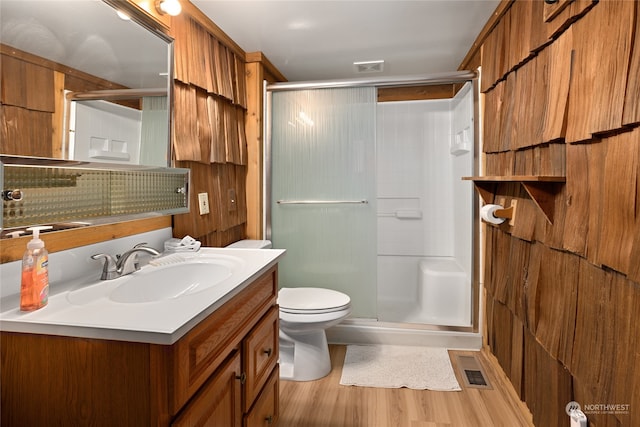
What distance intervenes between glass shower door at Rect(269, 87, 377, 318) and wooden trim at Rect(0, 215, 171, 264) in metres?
1.16

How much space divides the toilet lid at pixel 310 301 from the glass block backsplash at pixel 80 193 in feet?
3.00

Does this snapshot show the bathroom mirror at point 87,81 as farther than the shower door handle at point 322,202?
No

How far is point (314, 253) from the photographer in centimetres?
275

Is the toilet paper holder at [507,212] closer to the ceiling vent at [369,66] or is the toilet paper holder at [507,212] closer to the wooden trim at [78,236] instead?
the ceiling vent at [369,66]

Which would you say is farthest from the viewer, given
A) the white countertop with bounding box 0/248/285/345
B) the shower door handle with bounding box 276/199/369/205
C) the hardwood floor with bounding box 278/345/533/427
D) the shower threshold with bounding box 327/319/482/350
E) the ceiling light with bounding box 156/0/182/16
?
the shower door handle with bounding box 276/199/369/205

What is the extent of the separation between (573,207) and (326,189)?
1675mm

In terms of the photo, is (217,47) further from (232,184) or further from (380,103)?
(380,103)

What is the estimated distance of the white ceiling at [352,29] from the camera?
1.98m

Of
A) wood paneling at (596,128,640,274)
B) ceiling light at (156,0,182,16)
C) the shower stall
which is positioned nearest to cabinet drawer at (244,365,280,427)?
the shower stall

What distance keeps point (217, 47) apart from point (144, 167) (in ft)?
3.77

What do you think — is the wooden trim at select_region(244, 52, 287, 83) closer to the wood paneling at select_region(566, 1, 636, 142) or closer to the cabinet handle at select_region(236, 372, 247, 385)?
the wood paneling at select_region(566, 1, 636, 142)

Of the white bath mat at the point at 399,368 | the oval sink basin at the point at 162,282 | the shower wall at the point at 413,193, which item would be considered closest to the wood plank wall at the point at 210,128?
the oval sink basin at the point at 162,282

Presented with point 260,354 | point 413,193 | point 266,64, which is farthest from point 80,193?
point 413,193

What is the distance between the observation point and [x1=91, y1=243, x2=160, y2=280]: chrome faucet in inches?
48.1
